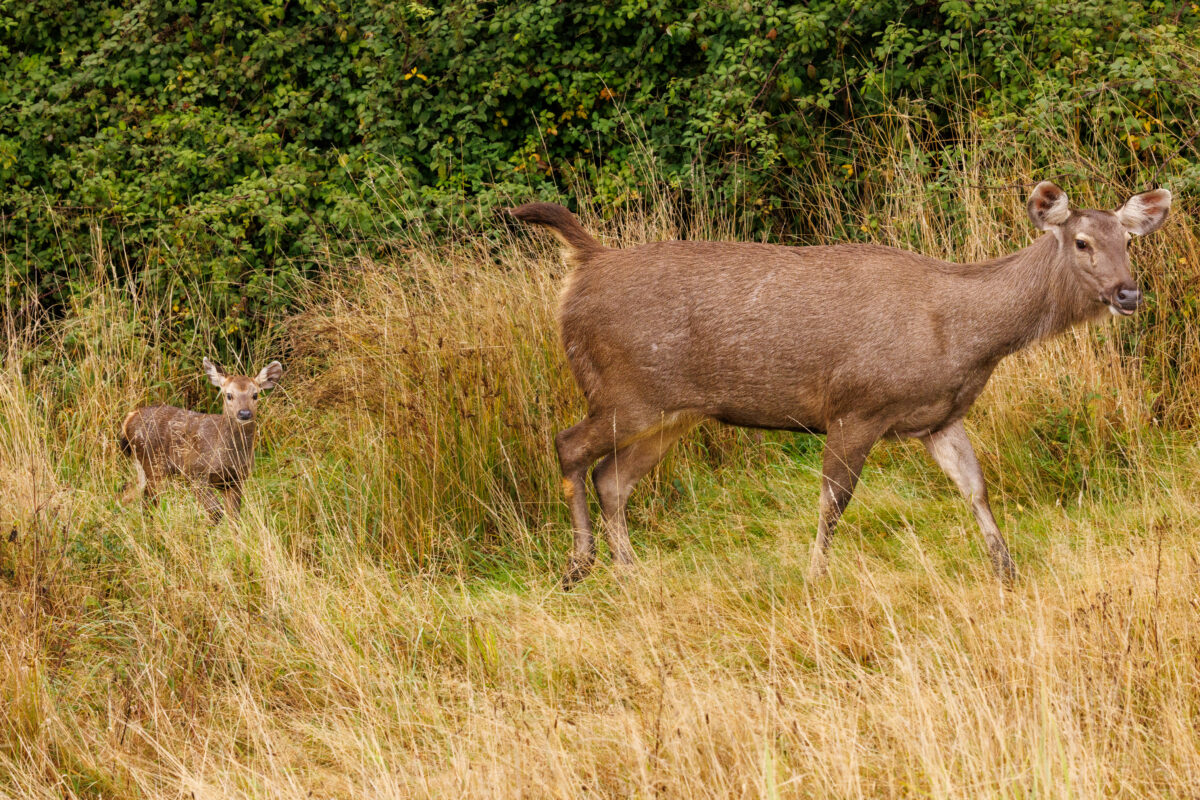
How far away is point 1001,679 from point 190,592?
321cm

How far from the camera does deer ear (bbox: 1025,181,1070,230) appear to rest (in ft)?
19.6

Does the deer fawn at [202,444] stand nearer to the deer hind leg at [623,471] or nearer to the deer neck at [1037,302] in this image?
the deer hind leg at [623,471]

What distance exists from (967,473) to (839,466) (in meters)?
0.62

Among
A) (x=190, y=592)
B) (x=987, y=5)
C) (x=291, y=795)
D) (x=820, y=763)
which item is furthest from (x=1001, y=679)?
(x=987, y=5)

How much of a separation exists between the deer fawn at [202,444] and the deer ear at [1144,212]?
5.15m

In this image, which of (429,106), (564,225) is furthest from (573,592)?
(429,106)

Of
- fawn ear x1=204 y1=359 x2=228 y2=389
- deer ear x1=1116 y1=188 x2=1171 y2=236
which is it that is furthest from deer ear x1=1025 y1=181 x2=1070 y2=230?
fawn ear x1=204 y1=359 x2=228 y2=389

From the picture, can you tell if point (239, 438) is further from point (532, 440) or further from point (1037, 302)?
point (1037, 302)

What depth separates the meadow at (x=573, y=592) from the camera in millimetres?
4102

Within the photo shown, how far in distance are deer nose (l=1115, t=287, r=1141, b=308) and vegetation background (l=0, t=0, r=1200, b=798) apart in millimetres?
887

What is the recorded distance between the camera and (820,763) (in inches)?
153

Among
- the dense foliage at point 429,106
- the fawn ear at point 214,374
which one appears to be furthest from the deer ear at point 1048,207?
the fawn ear at point 214,374

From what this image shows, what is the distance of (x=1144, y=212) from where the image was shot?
20.0 ft

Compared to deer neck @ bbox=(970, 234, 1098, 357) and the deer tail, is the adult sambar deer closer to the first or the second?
deer neck @ bbox=(970, 234, 1098, 357)
